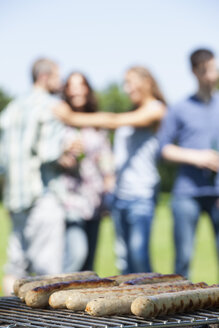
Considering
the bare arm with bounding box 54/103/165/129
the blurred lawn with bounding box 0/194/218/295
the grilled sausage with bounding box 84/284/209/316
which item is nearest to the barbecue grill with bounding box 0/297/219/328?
the grilled sausage with bounding box 84/284/209/316

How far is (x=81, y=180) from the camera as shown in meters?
6.33

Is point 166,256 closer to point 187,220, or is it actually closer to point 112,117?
point 112,117

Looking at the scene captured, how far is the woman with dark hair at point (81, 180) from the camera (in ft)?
20.4

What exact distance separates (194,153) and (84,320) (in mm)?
3378

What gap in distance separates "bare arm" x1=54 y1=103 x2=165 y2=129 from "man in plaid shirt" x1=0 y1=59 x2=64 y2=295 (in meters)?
0.16

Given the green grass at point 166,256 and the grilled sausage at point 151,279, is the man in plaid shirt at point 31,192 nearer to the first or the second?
the green grass at point 166,256

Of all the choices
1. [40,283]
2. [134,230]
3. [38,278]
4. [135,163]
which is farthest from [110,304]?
[135,163]

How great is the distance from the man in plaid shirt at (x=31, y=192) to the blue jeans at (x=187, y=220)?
3.47 feet

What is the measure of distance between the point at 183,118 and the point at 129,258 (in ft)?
4.36

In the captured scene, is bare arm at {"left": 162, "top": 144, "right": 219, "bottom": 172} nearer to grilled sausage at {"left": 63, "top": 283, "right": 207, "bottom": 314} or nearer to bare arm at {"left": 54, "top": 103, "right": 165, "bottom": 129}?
bare arm at {"left": 54, "top": 103, "right": 165, "bottom": 129}

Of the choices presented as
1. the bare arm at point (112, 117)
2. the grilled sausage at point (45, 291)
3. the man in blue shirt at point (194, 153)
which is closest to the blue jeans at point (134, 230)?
the man in blue shirt at point (194, 153)

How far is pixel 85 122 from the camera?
6.34m

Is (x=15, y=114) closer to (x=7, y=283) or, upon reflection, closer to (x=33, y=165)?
(x=33, y=165)

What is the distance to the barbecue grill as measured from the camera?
2539mm
